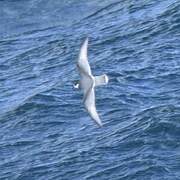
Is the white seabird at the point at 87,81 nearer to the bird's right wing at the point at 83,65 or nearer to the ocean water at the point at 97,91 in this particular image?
the bird's right wing at the point at 83,65

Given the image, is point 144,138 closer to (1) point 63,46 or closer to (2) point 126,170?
(2) point 126,170

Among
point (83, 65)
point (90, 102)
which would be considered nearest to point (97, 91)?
point (90, 102)

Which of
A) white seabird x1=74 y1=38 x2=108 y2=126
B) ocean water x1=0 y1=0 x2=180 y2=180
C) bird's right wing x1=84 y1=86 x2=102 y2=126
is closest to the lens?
white seabird x1=74 y1=38 x2=108 y2=126

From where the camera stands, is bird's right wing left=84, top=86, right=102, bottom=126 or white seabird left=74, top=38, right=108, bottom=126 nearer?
white seabird left=74, top=38, right=108, bottom=126

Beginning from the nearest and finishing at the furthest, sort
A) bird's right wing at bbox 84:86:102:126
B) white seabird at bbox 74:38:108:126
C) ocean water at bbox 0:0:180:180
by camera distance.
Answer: white seabird at bbox 74:38:108:126
bird's right wing at bbox 84:86:102:126
ocean water at bbox 0:0:180:180

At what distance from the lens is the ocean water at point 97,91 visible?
67.6ft

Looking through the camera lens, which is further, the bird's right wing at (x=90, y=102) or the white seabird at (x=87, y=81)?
the bird's right wing at (x=90, y=102)

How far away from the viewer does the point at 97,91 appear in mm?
24812

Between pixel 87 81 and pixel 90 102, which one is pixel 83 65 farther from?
pixel 90 102

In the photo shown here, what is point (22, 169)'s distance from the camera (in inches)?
825

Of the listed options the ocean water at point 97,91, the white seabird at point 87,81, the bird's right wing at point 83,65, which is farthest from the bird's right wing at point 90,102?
the ocean water at point 97,91

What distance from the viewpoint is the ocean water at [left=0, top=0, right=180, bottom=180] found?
20594 mm

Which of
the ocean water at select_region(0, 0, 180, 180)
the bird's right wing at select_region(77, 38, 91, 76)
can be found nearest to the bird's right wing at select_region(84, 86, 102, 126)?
the bird's right wing at select_region(77, 38, 91, 76)

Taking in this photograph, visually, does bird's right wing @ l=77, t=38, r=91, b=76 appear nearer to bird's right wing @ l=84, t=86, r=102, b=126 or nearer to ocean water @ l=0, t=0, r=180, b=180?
bird's right wing @ l=84, t=86, r=102, b=126
